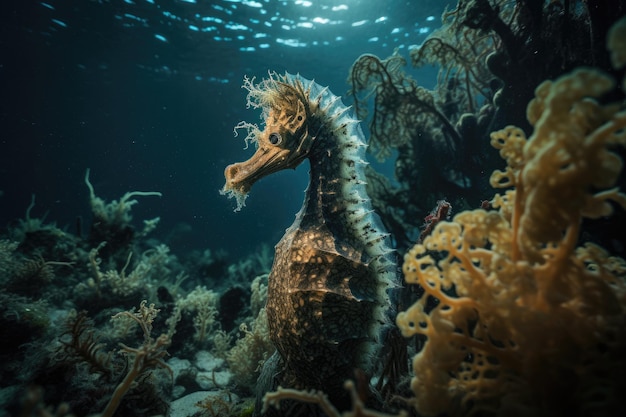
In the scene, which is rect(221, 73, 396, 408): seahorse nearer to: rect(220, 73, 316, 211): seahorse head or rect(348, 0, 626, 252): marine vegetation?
rect(220, 73, 316, 211): seahorse head

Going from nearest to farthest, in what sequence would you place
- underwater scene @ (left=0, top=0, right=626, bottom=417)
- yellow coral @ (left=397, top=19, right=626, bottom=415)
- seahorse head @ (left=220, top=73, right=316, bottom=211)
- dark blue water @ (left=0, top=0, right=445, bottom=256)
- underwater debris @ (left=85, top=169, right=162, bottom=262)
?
yellow coral @ (left=397, top=19, right=626, bottom=415), underwater scene @ (left=0, top=0, right=626, bottom=417), seahorse head @ (left=220, top=73, right=316, bottom=211), underwater debris @ (left=85, top=169, right=162, bottom=262), dark blue water @ (left=0, top=0, right=445, bottom=256)

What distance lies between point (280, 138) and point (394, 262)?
1.47 metres

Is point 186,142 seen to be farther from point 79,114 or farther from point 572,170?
point 572,170

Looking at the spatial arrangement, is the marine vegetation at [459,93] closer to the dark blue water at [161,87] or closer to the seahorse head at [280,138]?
→ the seahorse head at [280,138]

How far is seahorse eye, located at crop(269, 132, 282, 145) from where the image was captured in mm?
2389

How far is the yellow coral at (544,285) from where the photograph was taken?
3.27 feet

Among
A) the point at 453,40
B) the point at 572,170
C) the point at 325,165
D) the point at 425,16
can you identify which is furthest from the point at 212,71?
the point at 572,170

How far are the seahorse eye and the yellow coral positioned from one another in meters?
1.48

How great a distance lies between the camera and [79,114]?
31.6 metres

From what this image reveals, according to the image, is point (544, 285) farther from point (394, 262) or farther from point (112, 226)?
point (112, 226)

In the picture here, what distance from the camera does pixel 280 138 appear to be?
2.38 metres

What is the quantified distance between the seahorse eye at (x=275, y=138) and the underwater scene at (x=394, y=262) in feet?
0.04

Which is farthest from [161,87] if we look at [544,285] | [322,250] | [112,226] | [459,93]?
[544,285]

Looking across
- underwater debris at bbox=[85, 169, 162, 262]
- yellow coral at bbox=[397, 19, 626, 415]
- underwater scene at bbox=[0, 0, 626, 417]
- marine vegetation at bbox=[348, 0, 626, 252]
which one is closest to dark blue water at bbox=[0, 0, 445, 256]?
underwater scene at bbox=[0, 0, 626, 417]
